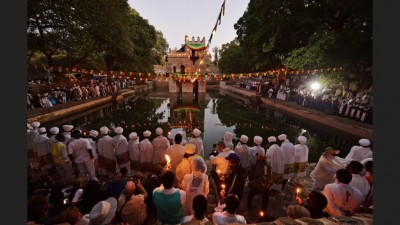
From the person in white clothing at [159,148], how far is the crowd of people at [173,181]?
0.03m

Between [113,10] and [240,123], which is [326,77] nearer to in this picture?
[240,123]

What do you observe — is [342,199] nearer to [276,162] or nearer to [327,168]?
[327,168]

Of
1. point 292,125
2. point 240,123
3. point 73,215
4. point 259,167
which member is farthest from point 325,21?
point 73,215

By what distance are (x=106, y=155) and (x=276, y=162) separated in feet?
15.7

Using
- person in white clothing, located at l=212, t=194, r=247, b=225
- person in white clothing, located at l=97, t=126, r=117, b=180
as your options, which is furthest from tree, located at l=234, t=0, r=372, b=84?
person in white clothing, located at l=212, t=194, r=247, b=225

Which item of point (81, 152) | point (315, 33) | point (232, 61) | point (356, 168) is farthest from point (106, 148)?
point (232, 61)

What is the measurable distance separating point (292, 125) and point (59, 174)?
14487 millimetres

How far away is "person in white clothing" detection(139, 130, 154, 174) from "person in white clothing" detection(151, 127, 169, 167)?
0.12 metres

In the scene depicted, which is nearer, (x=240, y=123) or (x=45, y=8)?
(x=45, y=8)

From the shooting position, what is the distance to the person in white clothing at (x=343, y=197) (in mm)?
3715

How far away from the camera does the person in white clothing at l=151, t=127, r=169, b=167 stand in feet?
22.9

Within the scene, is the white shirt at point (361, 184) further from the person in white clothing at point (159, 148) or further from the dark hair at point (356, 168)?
the person in white clothing at point (159, 148)

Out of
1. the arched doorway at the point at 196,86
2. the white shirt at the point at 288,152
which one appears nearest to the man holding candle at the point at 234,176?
the white shirt at the point at 288,152

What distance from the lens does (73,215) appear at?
2.98m
